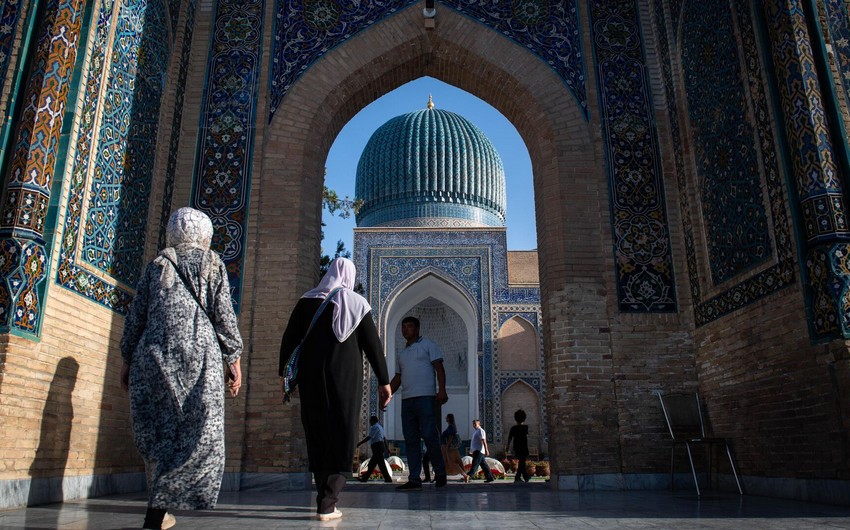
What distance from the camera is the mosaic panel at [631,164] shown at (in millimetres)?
5828

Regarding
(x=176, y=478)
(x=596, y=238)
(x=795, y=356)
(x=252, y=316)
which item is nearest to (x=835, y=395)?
(x=795, y=356)

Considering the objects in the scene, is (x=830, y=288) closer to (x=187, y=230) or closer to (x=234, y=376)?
(x=234, y=376)

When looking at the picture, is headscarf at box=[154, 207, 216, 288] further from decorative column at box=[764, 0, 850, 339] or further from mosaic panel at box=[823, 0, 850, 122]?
mosaic panel at box=[823, 0, 850, 122]

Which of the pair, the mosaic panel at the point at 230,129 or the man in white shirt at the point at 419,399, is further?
the mosaic panel at the point at 230,129

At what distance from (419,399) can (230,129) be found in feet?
9.66

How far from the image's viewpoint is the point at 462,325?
69.3ft

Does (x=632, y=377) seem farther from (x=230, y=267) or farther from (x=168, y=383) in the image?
(x=168, y=383)

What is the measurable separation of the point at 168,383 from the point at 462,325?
61.3ft

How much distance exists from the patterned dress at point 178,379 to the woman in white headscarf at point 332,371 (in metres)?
0.50

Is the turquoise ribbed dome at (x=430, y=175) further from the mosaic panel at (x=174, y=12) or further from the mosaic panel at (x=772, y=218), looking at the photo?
the mosaic panel at (x=772, y=218)

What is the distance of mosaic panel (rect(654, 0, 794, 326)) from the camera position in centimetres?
438

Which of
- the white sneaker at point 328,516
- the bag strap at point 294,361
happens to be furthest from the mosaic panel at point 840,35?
the white sneaker at point 328,516

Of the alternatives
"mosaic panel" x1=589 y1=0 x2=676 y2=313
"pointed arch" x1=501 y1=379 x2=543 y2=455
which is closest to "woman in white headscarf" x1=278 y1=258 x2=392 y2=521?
"mosaic panel" x1=589 y1=0 x2=676 y2=313

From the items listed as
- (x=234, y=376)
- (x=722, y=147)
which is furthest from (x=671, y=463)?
(x=234, y=376)
